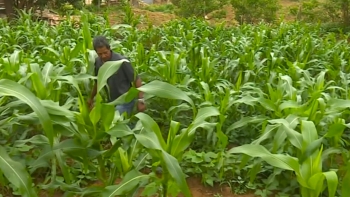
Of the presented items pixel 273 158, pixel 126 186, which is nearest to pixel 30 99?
pixel 126 186

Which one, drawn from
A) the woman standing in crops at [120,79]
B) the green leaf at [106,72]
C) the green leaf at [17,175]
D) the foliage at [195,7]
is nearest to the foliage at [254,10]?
the foliage at [195,7]

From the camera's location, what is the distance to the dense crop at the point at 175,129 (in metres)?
2.50

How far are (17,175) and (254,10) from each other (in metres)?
13.6

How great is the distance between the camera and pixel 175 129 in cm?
263

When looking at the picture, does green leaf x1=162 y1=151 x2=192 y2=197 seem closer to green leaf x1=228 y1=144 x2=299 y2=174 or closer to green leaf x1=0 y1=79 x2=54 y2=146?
green leaf x1=228 y1=144 x2=299 y2=174

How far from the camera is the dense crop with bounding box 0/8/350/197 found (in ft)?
8.21

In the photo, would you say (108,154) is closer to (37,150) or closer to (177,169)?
(177,169)

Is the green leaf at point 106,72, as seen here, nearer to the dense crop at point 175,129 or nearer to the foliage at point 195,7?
the dense crop at point 175,129

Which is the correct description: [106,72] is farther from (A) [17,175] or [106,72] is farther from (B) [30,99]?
(A) [17,175]

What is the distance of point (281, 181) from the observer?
10.9ft

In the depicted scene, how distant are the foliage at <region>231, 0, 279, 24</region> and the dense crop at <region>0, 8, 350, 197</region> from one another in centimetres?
873

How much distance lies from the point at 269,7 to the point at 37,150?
42.5 ft

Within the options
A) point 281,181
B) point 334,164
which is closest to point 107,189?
point 281,181

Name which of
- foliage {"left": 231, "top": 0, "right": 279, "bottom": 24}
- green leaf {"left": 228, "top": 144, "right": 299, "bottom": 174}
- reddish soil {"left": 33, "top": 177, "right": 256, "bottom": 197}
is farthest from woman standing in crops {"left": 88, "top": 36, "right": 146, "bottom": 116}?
foliage {"left": 231, "top": 0, "right": 279, "bottom": 24}
